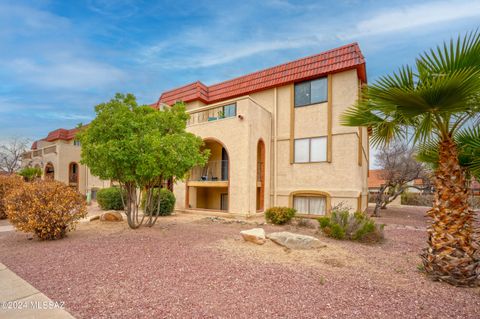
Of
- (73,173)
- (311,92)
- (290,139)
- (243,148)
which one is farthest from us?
(73,173)

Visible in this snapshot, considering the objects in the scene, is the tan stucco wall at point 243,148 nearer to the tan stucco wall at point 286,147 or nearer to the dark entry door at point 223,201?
the tan stucco wall at point 286,147

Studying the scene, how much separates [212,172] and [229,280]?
12.8 metres

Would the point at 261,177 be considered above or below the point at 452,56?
below

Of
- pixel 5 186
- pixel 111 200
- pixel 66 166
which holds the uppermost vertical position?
pixel 66 166

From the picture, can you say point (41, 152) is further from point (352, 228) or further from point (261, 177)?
point (352, 228)

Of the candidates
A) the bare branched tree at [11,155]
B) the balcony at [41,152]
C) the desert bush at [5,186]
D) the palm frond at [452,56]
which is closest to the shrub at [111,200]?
the desert bush at [5,186]

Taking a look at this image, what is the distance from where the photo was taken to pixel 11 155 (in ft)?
114

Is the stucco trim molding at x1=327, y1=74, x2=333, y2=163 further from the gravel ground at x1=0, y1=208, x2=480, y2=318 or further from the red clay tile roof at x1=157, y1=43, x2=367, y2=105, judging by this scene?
the gravel ground at x1=0, y1=208, x2=480, y2=318

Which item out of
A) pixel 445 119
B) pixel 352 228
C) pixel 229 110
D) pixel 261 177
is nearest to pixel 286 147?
pixel 261 177

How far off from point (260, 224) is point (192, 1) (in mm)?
9958

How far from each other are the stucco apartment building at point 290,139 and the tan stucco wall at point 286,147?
0.16 feet

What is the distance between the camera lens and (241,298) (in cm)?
411

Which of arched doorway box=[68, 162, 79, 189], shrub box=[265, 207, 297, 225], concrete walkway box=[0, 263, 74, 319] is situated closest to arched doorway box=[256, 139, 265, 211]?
shrub box=[265, 207, 297, 225]

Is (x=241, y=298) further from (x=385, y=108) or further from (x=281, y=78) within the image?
(x=281, y=78)
